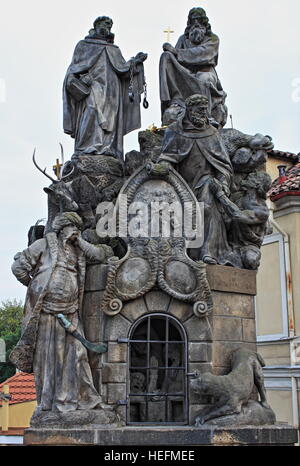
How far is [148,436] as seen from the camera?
7383mm

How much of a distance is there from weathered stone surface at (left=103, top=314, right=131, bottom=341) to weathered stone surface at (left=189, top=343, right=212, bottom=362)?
0.82 meters

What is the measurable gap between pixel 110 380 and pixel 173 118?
422 cm

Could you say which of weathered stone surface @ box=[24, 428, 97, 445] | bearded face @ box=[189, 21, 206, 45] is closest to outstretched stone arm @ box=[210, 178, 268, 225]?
bearded face @ box=[189, 21, 206, 45]

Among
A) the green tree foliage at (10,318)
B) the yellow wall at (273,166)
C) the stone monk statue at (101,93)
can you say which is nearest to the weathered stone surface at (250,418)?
the stone monk statue at (101,93)

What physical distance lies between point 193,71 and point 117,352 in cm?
488

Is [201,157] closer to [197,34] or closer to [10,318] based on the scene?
[197,34]

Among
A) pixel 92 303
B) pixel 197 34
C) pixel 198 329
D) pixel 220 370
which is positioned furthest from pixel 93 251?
pixel 197 34

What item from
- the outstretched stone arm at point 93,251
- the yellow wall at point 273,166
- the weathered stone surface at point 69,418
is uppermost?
the yellow wall at point 273,166

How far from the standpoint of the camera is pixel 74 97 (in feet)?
33.2

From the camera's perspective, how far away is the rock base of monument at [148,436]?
288 inches

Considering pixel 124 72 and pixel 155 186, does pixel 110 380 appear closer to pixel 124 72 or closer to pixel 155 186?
pixel 155 186

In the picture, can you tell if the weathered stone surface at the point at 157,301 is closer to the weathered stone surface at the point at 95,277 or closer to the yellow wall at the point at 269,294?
the weathered stone surface at the point at 95,277

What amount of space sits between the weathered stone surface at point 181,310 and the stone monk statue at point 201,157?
1042mm

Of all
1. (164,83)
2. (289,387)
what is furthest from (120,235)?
(289,387)
